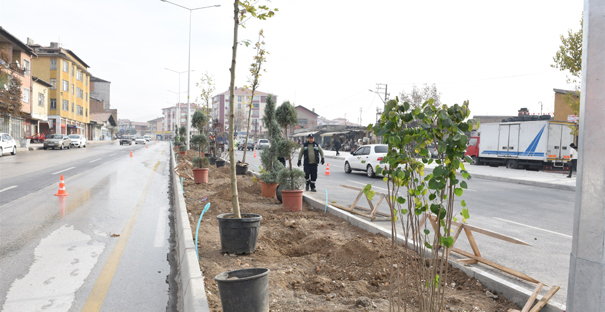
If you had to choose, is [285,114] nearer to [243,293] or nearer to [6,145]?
[243,293]

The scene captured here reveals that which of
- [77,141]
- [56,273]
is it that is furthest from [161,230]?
[77,141]

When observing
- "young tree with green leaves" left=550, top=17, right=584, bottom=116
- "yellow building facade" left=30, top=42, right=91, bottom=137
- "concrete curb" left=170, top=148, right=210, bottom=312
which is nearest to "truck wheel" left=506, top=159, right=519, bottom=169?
"young tree with green leaves" left=550, top=17, right=584, bottom=116

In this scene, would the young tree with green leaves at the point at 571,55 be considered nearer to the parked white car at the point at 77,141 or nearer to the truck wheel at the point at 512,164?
the truck wheel at the point at 512,164

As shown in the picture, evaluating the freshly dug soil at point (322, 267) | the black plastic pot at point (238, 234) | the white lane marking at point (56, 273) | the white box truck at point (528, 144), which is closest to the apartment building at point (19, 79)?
the white lane marking at point (56, 273)

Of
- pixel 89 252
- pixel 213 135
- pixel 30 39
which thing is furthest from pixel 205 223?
pixel 30 39

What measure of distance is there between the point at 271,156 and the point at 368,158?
8857 mm

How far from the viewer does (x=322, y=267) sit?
4672 mm

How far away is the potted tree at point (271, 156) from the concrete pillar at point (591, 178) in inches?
342

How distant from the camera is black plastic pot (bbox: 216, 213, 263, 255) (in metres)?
5.10

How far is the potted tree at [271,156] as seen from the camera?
10.4 m

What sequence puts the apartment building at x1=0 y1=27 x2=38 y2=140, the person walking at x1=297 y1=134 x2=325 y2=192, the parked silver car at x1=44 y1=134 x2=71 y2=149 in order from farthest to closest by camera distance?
1. the parked silver car at x1=44 y1=134 x2=71 y2=149
2. the apartment building at x1=0 y1=27 x2=38 y2=140
3. the person walking at x1=297 y1=134 x2=325 y2=192

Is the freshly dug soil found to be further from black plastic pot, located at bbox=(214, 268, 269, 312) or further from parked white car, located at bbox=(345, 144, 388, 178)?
parked white car, located at bbox=(345, 144, 388, 178)

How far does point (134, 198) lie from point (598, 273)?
10.9m

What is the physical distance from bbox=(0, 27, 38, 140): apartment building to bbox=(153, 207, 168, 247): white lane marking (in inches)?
1103
